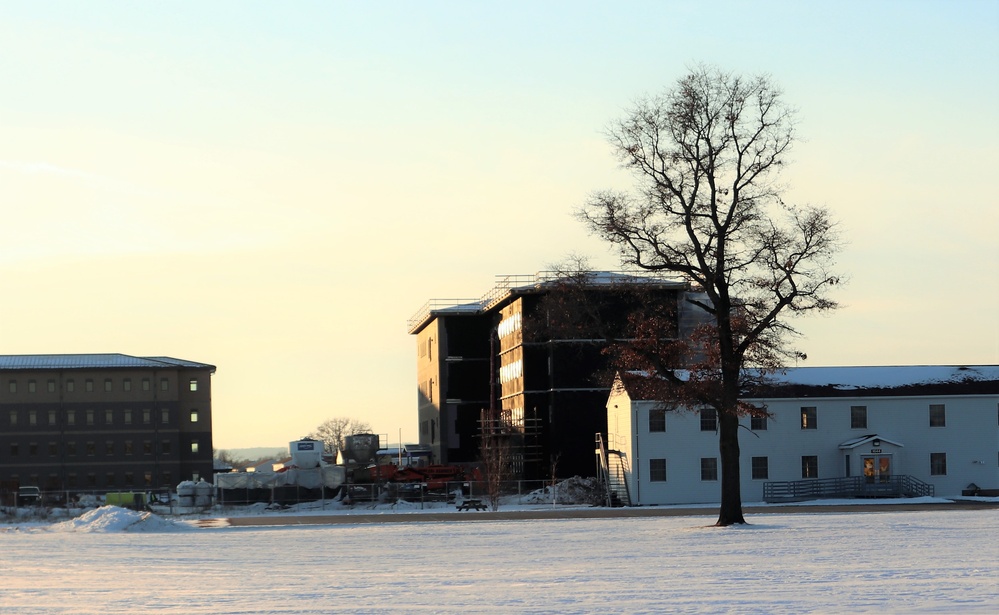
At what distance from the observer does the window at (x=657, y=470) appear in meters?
65.9

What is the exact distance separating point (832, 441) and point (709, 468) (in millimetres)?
6398

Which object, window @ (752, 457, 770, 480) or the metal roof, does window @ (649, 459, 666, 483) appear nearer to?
window @ (752, 457, 770, 480)

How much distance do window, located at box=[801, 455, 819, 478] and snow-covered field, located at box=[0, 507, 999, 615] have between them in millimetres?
22556

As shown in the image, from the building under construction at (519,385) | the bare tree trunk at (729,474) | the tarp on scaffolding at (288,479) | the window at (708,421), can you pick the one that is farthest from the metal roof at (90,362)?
the bare tree trunk at (729,474)

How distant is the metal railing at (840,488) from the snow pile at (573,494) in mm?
8253

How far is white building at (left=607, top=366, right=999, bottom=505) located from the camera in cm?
6600

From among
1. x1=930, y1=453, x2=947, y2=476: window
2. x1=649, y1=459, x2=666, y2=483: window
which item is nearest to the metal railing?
x1=930, y1=453, x2=947, y2=476: window

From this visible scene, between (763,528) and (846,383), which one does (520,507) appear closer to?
(846,383)

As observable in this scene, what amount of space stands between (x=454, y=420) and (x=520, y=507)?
132 ft

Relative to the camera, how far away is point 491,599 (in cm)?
2047

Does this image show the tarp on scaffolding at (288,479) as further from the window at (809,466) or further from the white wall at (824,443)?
the window at (809,466)

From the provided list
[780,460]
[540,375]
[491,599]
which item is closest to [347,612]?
[491,599]

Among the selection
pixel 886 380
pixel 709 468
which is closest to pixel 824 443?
pixel 886 380

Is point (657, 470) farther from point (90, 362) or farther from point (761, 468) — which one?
point (90, 362)
